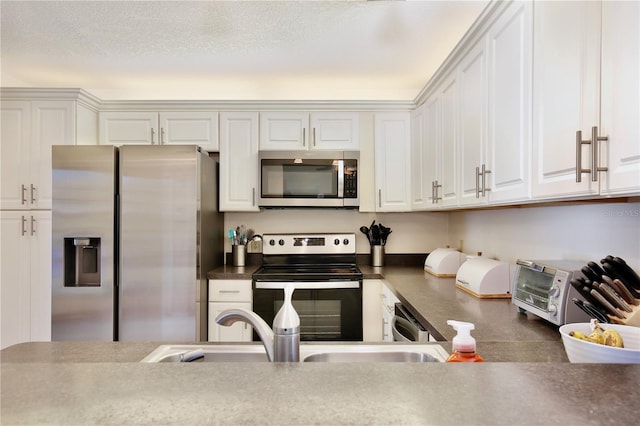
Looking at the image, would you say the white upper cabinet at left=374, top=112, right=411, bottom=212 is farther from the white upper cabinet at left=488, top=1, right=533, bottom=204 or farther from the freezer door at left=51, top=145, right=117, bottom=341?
the freezer door at left=51, top=145, right=117, bottom=341

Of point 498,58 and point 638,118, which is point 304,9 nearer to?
point 498,58

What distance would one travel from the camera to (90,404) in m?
0.47

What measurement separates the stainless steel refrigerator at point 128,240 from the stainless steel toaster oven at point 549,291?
1.93m

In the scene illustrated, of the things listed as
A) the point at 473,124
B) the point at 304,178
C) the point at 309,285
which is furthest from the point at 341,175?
the point at 473,124

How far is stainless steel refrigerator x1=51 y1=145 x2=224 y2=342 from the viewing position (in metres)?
2.40

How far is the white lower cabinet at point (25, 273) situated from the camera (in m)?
2.64

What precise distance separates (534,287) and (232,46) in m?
2.28

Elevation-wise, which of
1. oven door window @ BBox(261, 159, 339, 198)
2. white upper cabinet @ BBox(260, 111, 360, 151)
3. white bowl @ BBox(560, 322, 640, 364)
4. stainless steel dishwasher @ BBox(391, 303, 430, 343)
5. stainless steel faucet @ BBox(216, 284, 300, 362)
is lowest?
stainless steel dishwasher @ BBox(391, 303, 430, 343)

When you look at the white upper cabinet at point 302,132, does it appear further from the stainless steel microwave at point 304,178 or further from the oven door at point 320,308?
the oven door at point 320,308

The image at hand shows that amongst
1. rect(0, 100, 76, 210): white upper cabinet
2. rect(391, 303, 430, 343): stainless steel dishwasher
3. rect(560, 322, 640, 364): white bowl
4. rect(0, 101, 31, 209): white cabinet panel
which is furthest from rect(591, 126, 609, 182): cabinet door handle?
rect(0, 101, 31, 209): white cabinet panel

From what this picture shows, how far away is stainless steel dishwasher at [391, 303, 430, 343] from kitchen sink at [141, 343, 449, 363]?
572 mm

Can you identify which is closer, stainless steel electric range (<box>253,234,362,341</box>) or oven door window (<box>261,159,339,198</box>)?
stainless steel electric range (<box>253,234,362,341</box>)

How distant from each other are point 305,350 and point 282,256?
7.13 feet

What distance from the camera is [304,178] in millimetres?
2912
